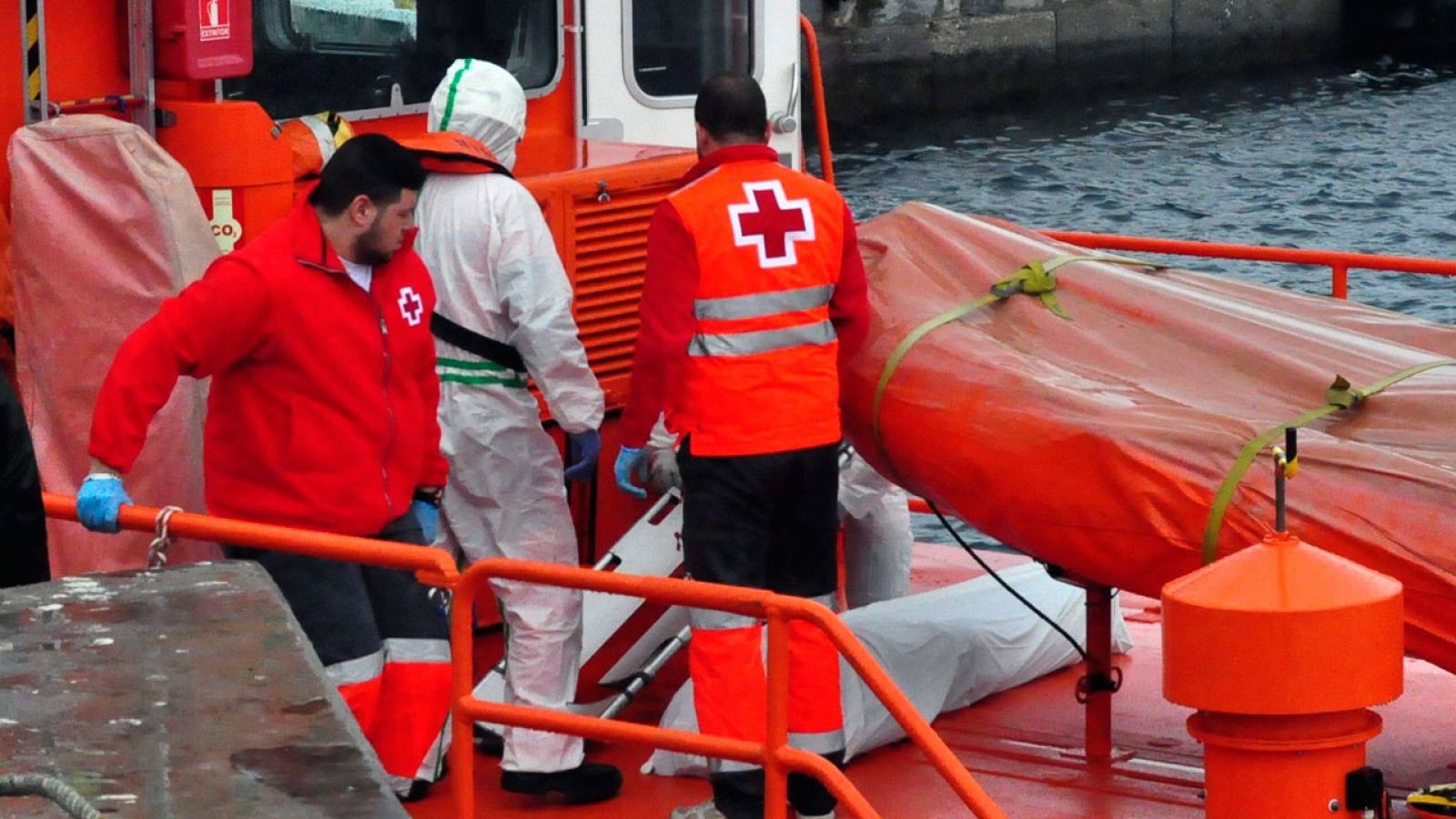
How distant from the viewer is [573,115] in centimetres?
658

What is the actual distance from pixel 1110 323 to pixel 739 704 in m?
1.30

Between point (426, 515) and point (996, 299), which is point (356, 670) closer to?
point (426, 515)

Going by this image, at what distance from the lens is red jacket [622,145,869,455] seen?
493 cm

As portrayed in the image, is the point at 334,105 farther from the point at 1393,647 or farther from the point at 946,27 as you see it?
the point at 946,27

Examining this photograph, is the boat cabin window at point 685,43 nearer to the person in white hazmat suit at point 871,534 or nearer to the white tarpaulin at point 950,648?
the person in white hazmat suit at point 871,534

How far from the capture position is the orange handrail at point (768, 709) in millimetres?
3582

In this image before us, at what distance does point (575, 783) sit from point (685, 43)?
8.42ft

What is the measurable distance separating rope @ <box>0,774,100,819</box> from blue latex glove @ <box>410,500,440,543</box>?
8.61 feet

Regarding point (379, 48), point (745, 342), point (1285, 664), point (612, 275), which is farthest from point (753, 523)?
point (379, 48)

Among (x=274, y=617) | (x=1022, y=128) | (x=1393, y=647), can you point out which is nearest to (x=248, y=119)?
(x=274, y=617)

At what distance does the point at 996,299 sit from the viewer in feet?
17.7

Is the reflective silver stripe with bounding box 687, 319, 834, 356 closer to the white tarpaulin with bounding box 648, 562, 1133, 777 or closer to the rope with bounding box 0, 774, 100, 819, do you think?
the white tarpaulin with bounding box 648, 562, 1133, 777

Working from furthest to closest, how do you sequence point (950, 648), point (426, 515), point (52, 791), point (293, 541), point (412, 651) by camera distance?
point (950, 648), point (426, 515), point (412, 651), point (293, 541), point (52, 791)

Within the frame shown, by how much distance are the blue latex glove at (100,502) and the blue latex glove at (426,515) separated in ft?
2.39
